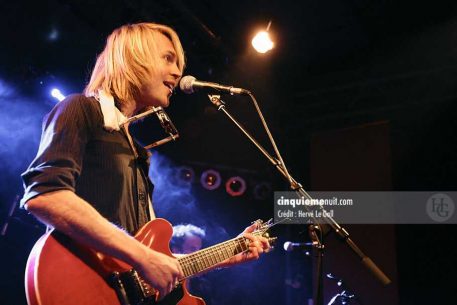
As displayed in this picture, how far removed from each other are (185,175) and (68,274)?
23.2ft

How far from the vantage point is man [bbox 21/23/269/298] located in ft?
5.86

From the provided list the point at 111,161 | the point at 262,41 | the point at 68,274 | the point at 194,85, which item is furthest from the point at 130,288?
the point at 262,41

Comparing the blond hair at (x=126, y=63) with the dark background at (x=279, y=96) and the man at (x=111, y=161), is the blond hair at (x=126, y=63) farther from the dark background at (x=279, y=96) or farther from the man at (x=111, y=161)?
the dark background at (x=279, y=96)

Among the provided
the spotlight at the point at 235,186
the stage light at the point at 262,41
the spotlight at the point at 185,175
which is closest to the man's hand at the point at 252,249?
the stage light at the point at 262,41

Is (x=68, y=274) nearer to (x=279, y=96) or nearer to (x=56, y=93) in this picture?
(x=56, y=93)

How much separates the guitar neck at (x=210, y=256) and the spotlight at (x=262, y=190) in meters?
6.14

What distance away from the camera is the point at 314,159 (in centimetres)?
874

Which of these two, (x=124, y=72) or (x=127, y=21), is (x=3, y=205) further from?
(x=124, y=72)

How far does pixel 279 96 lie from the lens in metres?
9.12

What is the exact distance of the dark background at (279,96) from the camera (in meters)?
6.21

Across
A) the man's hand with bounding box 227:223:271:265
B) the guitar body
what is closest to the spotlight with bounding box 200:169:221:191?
the man's hand with bounding box 227:223:271:265

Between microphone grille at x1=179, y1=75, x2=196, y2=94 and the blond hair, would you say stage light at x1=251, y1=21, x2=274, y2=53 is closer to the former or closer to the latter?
microphone grille at x1=179, y1=75, x2=196, y2=94

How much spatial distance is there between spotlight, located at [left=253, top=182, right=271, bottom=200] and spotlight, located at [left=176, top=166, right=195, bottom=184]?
141 cm

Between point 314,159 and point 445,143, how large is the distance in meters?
2.45
